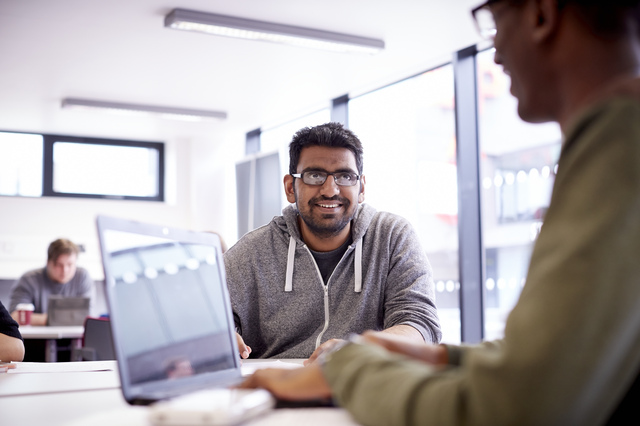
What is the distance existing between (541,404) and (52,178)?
855cm

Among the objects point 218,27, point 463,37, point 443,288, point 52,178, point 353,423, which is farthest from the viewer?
point 52,178

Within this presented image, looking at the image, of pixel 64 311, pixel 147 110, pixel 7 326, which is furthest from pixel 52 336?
pixel 147 110

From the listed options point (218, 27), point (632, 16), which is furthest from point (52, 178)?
point (632, 16)

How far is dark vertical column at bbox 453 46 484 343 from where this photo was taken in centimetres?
528

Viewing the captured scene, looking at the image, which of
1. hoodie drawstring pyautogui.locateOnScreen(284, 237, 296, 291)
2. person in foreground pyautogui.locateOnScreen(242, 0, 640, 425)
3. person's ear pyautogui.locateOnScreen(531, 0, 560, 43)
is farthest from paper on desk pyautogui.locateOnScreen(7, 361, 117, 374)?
person's ear pyautogui.locateOnScreen(531, 0, 560, 43)

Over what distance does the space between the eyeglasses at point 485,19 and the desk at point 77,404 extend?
0.57m

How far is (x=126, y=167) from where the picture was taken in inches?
341

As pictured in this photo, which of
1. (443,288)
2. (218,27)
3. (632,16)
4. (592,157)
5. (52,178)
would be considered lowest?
(443,288)

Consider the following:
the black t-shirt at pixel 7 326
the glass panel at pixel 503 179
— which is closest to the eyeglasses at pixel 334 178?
the black t-shirt at pixel 7 326

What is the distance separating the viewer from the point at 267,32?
4633 mm

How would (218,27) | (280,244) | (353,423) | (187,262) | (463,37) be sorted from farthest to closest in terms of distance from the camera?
(463,37), (218,27), (280,244), (187,262), (353,423)

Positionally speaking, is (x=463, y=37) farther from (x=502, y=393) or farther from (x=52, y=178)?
(x=52, y=178)

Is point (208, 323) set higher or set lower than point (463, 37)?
lower

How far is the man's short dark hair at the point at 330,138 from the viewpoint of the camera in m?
2.30
